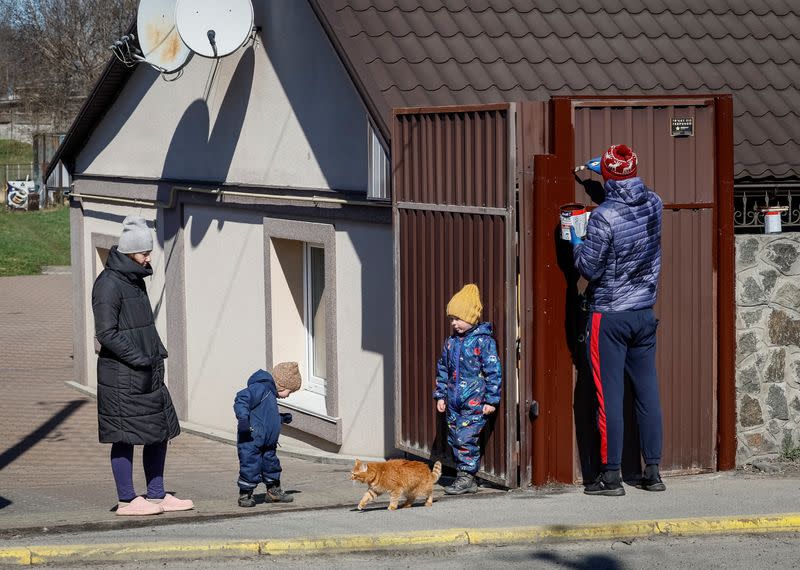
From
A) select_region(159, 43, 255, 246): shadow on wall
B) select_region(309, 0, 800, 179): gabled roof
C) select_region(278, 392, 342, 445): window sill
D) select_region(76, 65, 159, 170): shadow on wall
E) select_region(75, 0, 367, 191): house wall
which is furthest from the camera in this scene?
select_region(76, 65, 159, 170): shadow on wall

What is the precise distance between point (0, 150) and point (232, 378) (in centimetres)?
5953

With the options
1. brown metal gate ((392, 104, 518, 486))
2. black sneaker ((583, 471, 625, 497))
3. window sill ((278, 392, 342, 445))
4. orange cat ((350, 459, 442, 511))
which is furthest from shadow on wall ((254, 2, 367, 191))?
black sneaker ((583, 471, 625, 497))

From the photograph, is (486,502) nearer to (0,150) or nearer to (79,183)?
(79,183)

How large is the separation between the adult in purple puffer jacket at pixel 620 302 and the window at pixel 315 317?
4.58 meters

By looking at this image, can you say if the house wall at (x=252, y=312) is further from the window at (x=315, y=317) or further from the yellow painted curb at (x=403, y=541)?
the yellow painted curb at (x=403, y=541)

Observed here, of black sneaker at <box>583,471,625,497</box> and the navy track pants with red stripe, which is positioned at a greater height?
the navy track pants with red stripe

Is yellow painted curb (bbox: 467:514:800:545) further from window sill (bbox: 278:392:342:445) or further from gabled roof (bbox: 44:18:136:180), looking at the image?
gabled roof (bbox: 44:18:136:180)

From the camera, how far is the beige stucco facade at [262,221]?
35.1 feet

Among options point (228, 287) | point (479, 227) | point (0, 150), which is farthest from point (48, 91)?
point (479, 227)

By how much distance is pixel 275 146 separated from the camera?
1195 cm

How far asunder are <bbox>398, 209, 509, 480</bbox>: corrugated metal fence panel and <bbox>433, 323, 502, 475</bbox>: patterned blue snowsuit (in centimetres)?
10

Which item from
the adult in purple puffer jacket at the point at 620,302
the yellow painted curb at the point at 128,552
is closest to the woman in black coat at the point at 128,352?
the yellow painted curb at the point at 128,552

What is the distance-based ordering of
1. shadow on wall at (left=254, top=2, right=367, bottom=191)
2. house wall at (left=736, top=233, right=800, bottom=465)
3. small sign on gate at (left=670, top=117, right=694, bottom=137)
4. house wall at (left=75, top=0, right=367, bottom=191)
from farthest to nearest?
1. house wall at (left=75, top=0, right=367, bottom=191)
2. shadow on wall at (left=254, top=2, right=367, bottom=191)
3. house wall at (left=736, top=233, right=800, bottom=465)
4. small sign on gate at (left=670, top=117, right=694, bottom=137)

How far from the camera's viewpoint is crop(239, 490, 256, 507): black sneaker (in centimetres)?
824
